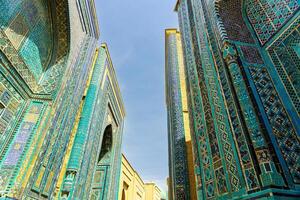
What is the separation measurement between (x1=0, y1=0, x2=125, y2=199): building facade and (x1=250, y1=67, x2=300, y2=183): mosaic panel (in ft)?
11.0

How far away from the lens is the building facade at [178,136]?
13.1 feet

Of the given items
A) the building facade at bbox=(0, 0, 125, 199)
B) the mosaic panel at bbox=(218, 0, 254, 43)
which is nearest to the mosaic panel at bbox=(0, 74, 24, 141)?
the building facade at bbox=(0, 0, 125, 199)

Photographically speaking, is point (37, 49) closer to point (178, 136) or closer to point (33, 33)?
point (33, 33)

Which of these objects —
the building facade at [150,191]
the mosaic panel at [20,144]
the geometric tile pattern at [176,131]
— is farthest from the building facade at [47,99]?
the building facade at [150,191]

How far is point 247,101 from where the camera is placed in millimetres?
2209

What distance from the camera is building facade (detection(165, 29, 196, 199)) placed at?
4008 mm


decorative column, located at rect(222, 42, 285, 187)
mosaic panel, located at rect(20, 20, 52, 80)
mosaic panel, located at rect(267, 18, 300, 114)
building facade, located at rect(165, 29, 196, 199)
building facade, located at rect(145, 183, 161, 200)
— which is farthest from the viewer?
building facade, located at rect(145, 183, 161, 200)

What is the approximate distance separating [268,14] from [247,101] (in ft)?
5.60

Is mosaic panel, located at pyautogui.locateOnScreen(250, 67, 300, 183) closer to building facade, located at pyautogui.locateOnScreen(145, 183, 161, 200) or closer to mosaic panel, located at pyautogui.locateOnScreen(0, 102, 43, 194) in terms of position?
mosaic panel, located at pyautogui.locateOnScreen(0, 102, 43, 194)

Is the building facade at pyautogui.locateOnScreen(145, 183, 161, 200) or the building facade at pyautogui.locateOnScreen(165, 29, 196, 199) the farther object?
the building facade at pyautogui.locateOnScreen(145, 183, 161, 200)

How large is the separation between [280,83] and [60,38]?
4.34m

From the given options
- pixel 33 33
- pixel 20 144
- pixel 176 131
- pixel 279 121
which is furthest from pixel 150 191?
pixel 279 121

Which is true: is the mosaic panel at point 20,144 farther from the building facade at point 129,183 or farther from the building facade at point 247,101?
the building facade at point 129,183

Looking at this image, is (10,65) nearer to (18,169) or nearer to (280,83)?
(18,169)
